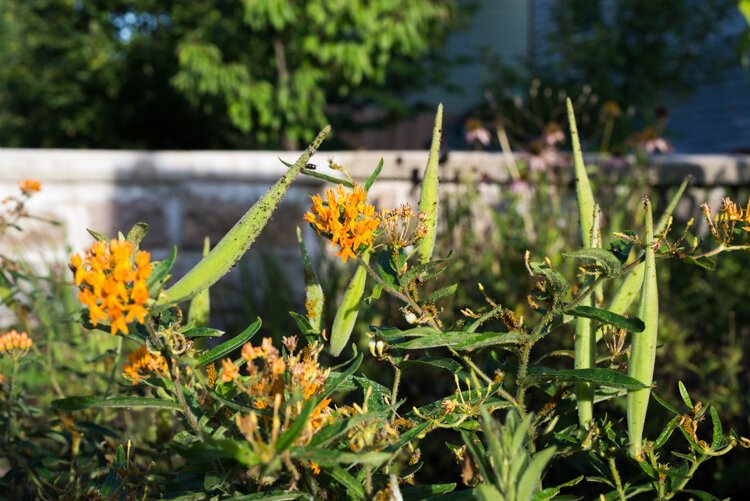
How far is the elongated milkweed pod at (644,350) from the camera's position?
3.26 ft

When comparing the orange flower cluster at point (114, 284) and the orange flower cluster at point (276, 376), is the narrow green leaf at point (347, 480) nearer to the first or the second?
the orange flower cluster at point (276, 376)

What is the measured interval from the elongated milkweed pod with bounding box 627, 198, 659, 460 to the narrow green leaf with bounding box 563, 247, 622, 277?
4 centimetres

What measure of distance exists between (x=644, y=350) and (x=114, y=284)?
0.63 metres

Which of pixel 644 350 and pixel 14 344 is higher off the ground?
pixel 644 350

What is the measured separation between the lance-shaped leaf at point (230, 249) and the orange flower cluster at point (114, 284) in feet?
0.32

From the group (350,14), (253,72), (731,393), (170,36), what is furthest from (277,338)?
(170,36)

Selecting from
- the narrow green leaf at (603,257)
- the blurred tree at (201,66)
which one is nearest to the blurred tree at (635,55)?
the blurred tree at (201,66)

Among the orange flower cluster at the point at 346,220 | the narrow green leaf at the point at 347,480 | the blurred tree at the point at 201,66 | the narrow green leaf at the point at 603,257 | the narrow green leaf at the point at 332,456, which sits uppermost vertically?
the blurred tree at the point at 201,66

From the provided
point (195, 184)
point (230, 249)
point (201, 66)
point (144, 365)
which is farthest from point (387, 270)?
point (201, 66)

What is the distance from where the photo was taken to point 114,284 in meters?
0.76

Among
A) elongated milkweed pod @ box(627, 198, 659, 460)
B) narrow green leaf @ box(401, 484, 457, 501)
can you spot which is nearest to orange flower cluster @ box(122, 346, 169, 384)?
narrow green leaf @ box(401, 484, 457, 501)

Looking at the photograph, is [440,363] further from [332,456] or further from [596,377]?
[332,456]

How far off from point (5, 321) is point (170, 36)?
808 cm

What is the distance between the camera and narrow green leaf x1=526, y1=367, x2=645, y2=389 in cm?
94
